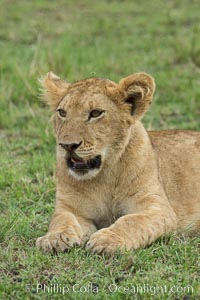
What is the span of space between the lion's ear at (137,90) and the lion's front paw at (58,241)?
30.3 inches

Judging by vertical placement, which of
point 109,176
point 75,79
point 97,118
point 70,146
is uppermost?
point 75,79

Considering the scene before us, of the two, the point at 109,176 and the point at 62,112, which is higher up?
the point at 62,112

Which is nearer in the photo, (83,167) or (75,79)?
(83,167)

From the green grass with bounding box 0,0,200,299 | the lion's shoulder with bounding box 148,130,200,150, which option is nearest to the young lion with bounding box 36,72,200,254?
the green grass with bounding box 0,0,200,299

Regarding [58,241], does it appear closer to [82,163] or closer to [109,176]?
[82,163]

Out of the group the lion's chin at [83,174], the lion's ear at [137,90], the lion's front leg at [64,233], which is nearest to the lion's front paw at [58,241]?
the lion's front leg at [64,233]

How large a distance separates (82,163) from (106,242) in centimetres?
46

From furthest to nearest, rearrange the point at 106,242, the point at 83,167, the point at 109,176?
the point at 109,176 < the point at 83,167 < the point at 106,242

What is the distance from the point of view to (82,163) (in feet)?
16.1

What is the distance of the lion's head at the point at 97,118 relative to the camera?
4.85 meters

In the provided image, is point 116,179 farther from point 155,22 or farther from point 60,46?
point 155,22

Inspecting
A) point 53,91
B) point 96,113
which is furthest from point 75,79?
point 96,113

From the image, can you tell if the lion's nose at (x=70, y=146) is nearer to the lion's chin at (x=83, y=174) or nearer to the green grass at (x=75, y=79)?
the lion's chin at (x=83, y=174)

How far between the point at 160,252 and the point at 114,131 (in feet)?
2.30
